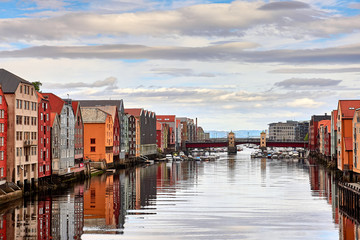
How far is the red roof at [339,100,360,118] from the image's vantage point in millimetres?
118812

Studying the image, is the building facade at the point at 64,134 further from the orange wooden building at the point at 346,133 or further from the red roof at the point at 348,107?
the red roof at the point at 348,107

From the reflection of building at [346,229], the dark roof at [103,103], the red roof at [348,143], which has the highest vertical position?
the dark roof at [103,103]

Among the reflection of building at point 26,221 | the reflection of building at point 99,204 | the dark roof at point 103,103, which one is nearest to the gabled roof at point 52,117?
the reflection of building at point 99,204

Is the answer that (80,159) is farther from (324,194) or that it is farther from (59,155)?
(324,194)

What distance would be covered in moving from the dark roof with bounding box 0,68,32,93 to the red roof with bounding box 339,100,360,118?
67276 mm

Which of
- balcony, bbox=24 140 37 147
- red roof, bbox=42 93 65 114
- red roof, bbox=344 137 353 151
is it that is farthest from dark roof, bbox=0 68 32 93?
red roof, bbox=344 137 353 151

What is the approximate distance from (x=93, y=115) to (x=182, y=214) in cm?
8659

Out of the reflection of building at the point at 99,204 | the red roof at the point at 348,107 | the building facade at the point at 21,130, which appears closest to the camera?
the reflection of building at the point at 99,204

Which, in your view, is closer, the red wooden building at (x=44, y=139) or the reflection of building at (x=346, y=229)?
the reflection of building at (x=346, y=229)

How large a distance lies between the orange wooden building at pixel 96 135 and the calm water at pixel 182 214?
41.0 m

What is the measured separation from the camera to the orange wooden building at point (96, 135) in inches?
5812

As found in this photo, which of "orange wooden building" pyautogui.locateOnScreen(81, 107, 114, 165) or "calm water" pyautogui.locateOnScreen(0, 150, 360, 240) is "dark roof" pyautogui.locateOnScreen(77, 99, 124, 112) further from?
"calm water" pyautogui.locateOnScreen(0, 150, 360, 240)

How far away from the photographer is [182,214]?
6838 centimetres

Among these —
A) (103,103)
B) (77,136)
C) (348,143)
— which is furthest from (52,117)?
(103,103)
